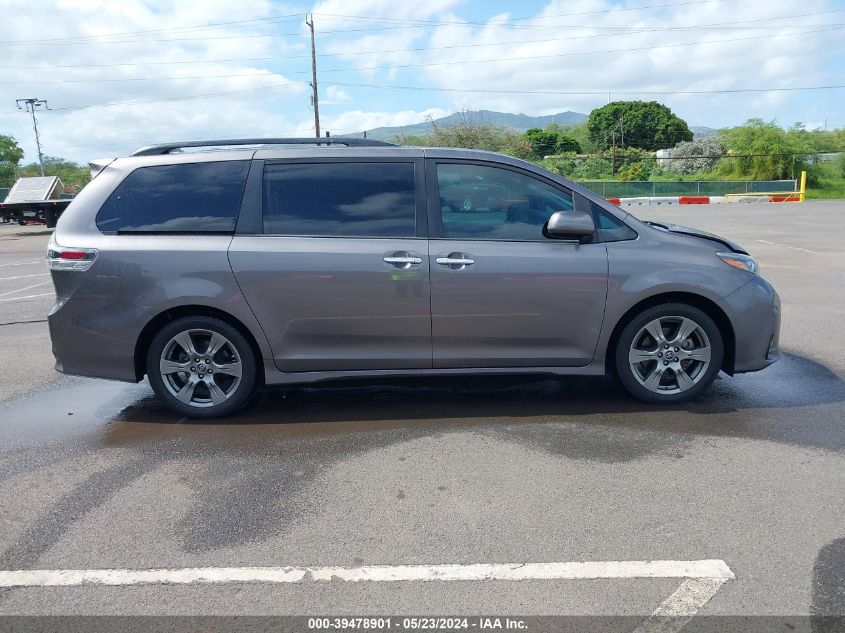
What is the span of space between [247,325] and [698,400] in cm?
338

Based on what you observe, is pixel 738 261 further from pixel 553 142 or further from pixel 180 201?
pixel 553 142

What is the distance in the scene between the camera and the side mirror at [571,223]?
469cm

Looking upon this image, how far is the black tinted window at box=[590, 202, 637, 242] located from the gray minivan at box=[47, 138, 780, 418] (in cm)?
1

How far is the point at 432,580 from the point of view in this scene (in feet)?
9.57

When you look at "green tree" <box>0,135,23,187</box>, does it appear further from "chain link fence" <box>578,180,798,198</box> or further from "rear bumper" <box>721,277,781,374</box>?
"rear bumper" <box>721,277,781,374</box>

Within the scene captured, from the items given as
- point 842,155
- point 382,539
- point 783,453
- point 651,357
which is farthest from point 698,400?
point 842,155

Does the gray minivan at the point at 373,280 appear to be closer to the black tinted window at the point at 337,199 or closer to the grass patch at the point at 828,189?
the black tinted window at the point at 337,199

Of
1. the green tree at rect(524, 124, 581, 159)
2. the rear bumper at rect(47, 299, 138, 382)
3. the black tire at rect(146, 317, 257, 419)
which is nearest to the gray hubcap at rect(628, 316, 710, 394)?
the black tire at rect(146, 317, 257, 419)

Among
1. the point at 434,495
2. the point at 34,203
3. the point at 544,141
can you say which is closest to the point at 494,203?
the point at 434,495

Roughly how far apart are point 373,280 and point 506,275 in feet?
3.04

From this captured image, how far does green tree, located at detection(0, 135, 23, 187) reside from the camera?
7231 cm

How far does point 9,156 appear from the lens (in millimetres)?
74750

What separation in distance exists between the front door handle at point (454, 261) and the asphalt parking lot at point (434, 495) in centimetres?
109

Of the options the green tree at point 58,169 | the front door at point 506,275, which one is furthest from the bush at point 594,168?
the front door at point 506,275
